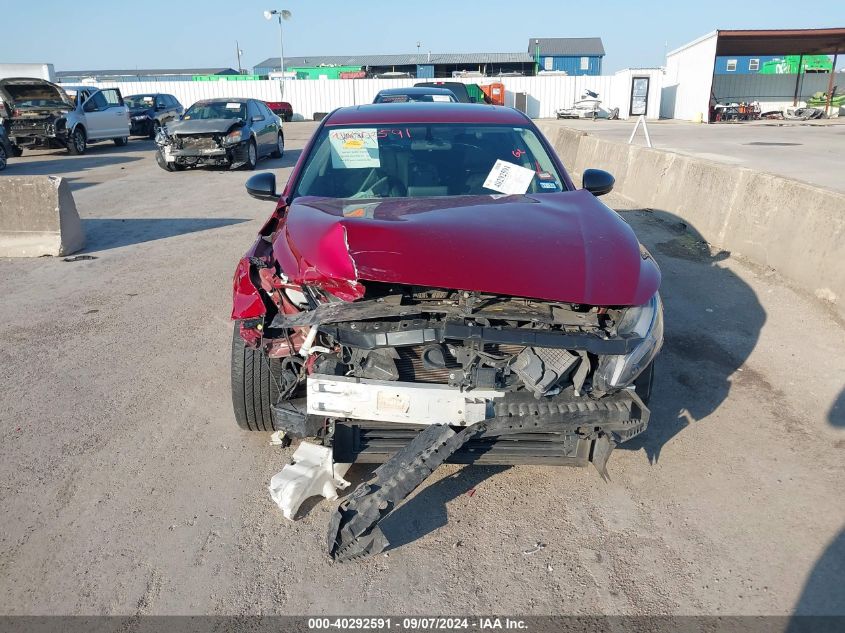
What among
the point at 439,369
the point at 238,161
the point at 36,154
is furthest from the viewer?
the point at 36,154

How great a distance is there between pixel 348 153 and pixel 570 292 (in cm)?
216

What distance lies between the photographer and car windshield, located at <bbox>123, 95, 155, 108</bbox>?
24.9m

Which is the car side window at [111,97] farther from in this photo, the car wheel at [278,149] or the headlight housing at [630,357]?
the headlight housing at [630,357]

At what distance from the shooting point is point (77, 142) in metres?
18.7

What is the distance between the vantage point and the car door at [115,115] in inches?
797

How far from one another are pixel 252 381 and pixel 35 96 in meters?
19.1

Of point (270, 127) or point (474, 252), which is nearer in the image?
point (474, 252)

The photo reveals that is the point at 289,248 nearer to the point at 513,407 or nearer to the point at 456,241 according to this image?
Result: the point at 456,241

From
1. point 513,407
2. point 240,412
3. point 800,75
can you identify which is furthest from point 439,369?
point 800,75

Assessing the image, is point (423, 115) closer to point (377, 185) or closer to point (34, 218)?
point (377, 185)

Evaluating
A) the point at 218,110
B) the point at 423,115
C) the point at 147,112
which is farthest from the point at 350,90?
the point at 423,115

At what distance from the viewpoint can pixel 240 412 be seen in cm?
349

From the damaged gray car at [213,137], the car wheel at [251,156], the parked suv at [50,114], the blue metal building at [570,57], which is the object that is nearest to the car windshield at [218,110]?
the damaged gray car at [213,137]

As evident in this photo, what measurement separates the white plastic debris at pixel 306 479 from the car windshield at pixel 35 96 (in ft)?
62.1
